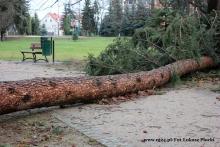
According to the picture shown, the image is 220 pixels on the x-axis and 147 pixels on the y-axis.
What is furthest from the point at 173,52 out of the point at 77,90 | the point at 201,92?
the point at 77,90

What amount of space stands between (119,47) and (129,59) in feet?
2.53

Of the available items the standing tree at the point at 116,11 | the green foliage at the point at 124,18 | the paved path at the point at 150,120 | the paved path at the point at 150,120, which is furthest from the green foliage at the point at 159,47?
the standing tree at the point at 116,11

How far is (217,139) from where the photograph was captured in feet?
20.0

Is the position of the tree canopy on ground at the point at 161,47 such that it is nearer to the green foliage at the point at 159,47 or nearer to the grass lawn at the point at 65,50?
the green foliage at the point at 159,47

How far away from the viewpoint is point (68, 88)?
7941 millimetres

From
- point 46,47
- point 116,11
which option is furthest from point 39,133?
point 116,11

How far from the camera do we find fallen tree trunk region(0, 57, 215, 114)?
22.7 ft

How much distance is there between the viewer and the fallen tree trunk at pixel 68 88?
6.91 m

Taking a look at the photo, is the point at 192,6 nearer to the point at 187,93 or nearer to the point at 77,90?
the point at 187,93

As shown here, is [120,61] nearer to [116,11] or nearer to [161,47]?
[161,47]

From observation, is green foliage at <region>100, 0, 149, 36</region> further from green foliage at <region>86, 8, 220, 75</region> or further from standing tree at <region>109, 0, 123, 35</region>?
green foliage at <region>86, 8, 220, 75</region>

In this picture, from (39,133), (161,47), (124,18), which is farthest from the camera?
(124,18)

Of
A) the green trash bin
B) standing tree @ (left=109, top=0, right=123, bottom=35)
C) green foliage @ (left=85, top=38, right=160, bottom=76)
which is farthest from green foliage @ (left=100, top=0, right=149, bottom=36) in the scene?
the green trash bin

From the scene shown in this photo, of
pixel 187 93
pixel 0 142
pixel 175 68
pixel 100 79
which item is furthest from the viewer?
pixel 175 68
